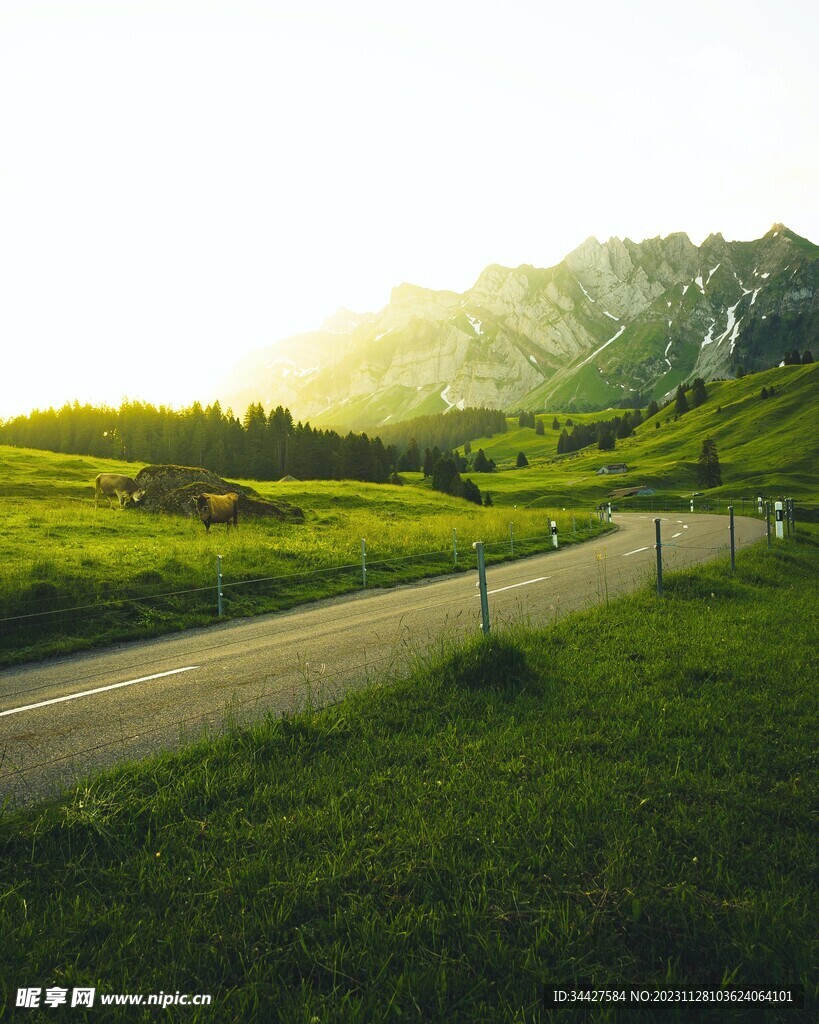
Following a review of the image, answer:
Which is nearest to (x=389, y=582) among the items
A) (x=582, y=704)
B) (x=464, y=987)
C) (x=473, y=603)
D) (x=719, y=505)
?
(x=473, y=603)

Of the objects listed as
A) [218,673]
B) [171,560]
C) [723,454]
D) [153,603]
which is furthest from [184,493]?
[723,454]

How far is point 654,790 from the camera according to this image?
4449mm

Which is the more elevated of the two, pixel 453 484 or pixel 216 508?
pixel 453 484

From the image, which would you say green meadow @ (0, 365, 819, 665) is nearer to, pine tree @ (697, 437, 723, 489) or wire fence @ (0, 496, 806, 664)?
wire fence @ (0, 496, 806, 664)

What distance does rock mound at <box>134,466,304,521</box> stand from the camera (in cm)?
3129

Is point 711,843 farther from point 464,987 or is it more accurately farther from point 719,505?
point 719,505

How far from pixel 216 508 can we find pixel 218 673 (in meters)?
19.4

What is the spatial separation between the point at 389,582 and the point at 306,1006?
56.0 feet

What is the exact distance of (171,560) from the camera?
18.1 metres

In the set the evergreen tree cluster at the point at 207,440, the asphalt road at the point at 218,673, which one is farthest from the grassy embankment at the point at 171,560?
the evergreen tree cluster at the point at 207,440

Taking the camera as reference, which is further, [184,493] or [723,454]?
[723,454]

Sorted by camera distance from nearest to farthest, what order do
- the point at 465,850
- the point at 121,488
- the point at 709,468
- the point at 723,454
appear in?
1. the point at 465,850
2. the point at 121,488
3. the point at 709,468
4. the point at 723,454

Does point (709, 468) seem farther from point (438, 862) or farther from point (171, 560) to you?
point (438, 862)

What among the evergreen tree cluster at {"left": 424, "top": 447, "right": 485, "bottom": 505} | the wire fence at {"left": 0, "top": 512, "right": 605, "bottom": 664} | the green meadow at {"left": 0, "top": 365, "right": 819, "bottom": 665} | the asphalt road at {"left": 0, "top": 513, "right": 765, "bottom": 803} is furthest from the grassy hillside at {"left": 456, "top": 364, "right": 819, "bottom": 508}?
the asphalt road at {"left": 0, "top": 513, "right": 765, "bottom": 803}
